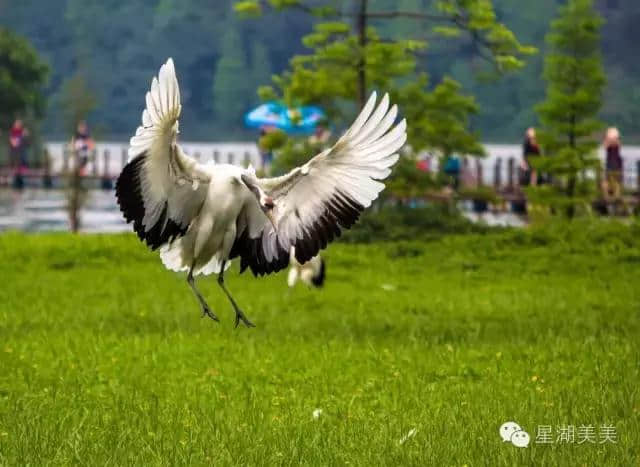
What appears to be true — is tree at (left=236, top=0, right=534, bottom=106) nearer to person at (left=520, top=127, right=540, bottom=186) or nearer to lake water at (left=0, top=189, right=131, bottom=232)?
person at (left=520, top=127, right=540, bottom=186)

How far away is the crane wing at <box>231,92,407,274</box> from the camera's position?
14.4 ft

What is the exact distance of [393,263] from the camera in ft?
60.3

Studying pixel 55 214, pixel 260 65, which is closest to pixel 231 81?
pixel 260 65

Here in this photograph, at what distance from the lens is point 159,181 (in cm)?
448

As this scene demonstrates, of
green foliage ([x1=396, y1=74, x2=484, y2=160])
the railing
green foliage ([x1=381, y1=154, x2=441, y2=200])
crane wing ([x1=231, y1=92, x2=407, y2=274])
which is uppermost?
crane wing ([x1=231, y1=92, x2=407, y2=274])

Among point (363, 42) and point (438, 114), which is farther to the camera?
point (438, 114)

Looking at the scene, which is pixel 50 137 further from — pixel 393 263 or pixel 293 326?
pixel 293 326

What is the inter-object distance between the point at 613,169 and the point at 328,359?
805 inches

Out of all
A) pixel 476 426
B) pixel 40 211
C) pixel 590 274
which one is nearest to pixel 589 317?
pixel 590 274

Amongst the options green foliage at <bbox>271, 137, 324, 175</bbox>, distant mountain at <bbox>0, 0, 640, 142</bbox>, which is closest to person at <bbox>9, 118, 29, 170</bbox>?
distant mountain at <bbox>0, 0, 640, 142</bbox>

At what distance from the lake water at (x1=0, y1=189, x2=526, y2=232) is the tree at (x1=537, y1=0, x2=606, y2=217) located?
4301mm

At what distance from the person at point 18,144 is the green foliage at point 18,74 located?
2.85 feet

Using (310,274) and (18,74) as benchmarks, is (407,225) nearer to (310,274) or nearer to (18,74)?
(310,274)

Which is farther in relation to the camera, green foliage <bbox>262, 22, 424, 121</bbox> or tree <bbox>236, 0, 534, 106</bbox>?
green foliage <bbox>262, 22, 424, 121</bbox>
